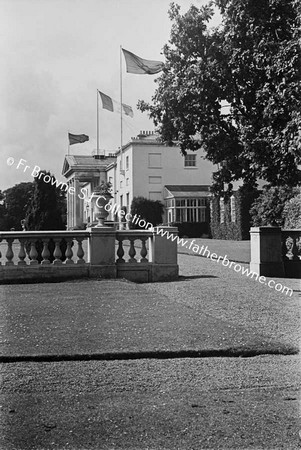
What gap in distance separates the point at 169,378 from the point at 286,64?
621cm

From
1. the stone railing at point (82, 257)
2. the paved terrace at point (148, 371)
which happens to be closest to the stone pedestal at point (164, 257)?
the stone railing at point (82, 257)

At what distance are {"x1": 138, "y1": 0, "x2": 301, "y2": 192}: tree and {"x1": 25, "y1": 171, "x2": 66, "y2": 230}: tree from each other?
3082 mm

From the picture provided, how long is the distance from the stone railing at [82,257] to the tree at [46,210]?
26.5 inches

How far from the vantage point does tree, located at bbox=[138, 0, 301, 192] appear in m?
9.72

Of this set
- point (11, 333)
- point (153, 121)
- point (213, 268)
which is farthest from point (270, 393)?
point (153, 121)

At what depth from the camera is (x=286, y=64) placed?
30.9ft

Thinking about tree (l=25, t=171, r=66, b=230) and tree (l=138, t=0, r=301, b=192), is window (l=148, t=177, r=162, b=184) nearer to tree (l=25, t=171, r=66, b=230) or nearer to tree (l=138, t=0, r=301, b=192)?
tree (l=138, t=0, r=301, b=192)

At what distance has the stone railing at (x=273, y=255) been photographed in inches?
578

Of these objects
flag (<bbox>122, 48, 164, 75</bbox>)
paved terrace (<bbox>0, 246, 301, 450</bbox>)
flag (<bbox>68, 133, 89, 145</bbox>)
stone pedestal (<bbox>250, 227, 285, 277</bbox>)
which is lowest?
paved terrace (<bbox>0, 246, 301, 450</bbox>)

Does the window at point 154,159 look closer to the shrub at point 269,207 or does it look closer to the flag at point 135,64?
the flag at point 135,64

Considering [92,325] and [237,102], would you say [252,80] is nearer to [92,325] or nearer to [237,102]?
[237,102]

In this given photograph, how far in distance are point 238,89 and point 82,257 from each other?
527cm

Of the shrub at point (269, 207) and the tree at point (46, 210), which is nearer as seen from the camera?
the tree at point (46, 210)

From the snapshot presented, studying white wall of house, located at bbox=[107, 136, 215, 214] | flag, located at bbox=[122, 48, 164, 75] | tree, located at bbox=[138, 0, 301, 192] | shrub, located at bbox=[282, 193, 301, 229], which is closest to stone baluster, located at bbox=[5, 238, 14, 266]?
white wall of house, located at bbox=[107, 136, 215, 214]
